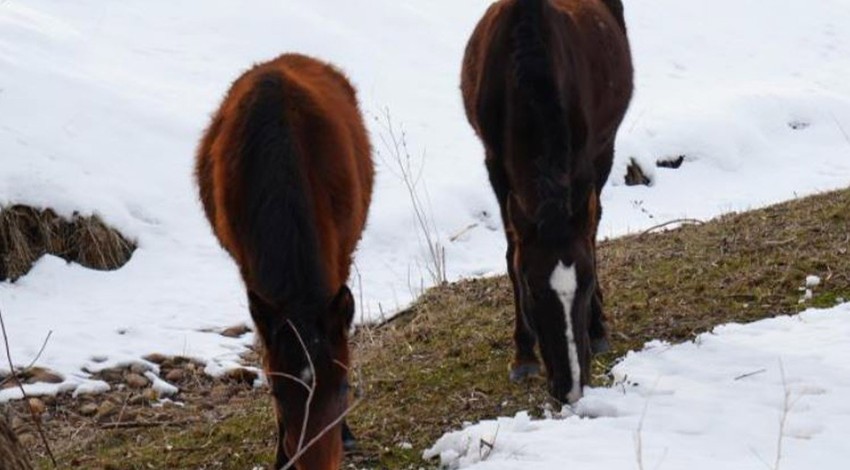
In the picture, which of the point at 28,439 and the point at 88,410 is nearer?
the point at 28,439

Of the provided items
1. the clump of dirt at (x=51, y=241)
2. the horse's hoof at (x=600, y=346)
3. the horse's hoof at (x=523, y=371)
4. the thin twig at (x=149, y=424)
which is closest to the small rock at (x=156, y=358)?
the clump of dirt at (x=51, y=241)

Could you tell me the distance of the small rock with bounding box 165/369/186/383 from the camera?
27.7 ft

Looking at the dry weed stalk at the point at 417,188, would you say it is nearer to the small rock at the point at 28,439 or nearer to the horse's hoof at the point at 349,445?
the small rock at the point at 28,439

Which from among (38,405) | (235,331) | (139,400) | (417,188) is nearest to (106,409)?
(139,400)

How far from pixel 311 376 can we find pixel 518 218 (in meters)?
1.66

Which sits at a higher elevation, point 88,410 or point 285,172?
point 285,172

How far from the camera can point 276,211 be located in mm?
4273

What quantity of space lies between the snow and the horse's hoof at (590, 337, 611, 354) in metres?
0.23

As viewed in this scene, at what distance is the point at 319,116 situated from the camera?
4961 millimetres

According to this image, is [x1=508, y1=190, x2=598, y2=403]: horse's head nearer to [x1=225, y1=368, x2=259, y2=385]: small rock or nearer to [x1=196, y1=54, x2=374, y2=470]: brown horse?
[x1=196, y1=54, x2=374, y2=470]: brown horse

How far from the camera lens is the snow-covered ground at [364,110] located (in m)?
10.6

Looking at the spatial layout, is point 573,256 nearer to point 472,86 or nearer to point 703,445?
point 703,445

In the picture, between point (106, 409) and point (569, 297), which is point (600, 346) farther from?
point (106, 409)

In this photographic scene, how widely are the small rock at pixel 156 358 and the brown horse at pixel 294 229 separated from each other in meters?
→ 3.73
